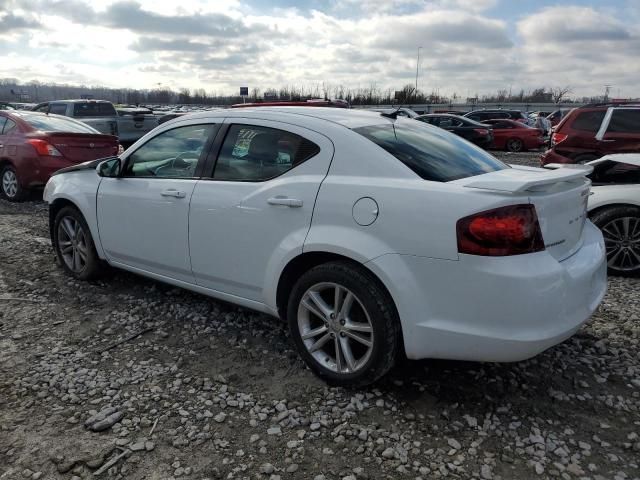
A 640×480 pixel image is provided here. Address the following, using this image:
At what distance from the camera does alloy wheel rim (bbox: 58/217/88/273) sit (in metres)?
4.81

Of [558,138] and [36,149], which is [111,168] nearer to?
[36,149]

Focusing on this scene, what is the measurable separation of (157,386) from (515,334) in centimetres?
207

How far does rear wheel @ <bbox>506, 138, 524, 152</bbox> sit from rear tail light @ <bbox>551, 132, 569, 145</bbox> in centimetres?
1081

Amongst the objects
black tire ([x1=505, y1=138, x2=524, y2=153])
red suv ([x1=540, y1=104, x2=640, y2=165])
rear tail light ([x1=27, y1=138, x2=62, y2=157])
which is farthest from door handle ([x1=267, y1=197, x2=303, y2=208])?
black tire ([x1=505, y1=138, x2=524, y2=153])

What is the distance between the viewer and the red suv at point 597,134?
915 cm

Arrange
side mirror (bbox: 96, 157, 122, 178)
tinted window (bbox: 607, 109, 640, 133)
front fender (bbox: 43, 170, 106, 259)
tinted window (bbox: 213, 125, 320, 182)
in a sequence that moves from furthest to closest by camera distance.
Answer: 1. tinted window (bbox: 607, 109, 640, 133)
2. front fender (bbox: 43, 170, 106, 259)
3. side mirror (bbox: 96, 157, 122, 178)
4. tinted window (bbox: 213, 125, 320, 182)

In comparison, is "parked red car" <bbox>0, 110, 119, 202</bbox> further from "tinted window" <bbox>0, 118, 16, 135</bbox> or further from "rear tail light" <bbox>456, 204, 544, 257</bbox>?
"rear tail light" <bbox>456, 204, 544, 257</bbox>

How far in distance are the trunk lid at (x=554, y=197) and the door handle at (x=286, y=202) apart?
0.91 m

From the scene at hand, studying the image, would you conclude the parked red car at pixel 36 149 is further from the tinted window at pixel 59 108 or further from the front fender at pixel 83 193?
the tinted window at pixel 59 108

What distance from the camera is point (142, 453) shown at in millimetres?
2572

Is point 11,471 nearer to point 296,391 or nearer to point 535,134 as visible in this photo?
point 296,391

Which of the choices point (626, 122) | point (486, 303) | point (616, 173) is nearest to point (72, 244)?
point (486, 303)

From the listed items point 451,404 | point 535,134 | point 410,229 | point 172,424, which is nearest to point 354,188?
point 410,229

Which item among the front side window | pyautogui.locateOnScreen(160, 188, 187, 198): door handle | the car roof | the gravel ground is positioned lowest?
the gravel ground
